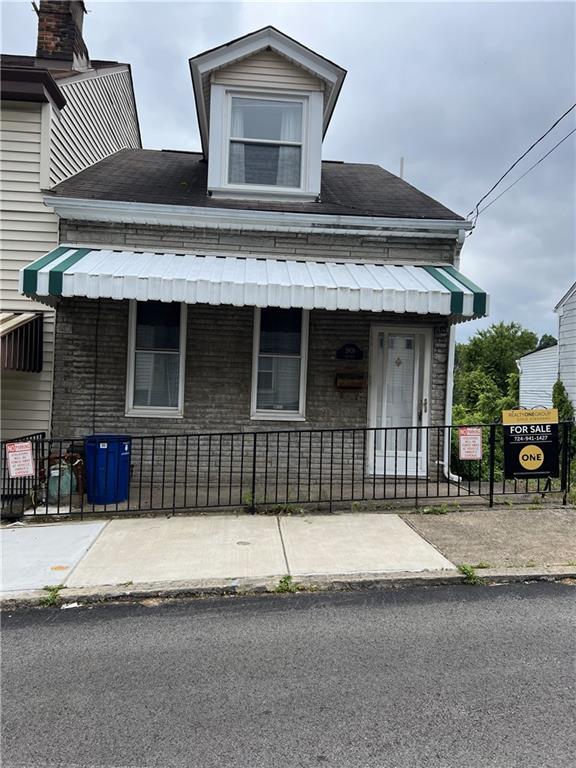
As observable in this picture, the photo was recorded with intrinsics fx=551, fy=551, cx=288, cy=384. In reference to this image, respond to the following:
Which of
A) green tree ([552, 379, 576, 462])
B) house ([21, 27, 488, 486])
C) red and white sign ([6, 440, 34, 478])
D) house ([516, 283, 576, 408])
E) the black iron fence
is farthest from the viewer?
house ([516, 283, 576, 408])

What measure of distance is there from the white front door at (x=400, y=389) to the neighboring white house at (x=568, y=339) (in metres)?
10.0

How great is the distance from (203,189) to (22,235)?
2930mm

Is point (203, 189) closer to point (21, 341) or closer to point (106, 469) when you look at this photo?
point (21, 341)

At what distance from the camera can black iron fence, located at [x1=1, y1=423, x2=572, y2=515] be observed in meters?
6.89

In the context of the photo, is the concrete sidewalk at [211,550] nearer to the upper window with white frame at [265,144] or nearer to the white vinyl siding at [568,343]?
the upper window with white frame at [265,144]

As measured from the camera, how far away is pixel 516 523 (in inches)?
251

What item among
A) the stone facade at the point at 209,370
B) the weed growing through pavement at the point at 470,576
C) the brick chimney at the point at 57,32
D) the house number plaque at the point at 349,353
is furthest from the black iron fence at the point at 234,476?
the brick chimney at the point at 57,32

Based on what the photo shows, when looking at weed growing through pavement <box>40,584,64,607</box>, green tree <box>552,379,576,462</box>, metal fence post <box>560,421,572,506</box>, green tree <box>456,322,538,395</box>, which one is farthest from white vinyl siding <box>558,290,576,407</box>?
A: green tree <box>456,322,538,395</box>

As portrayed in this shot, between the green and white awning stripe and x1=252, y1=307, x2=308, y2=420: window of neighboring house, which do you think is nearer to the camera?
the green and white awning stripe

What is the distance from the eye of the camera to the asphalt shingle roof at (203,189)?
27.5 feet

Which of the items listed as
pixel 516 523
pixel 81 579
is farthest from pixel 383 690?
pixel 516 523

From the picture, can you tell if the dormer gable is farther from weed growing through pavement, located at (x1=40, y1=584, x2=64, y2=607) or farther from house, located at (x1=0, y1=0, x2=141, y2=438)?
weed growing through pavement, located at (x1=40, y1=584, x2=64, y2=607)

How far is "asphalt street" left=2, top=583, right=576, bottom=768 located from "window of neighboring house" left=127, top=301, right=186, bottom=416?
4.34 m

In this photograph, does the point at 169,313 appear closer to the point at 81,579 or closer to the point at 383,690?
the point at 81,579
